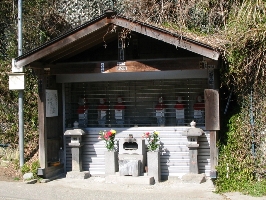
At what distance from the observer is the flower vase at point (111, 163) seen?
31.9 ft

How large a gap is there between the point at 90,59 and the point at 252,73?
4331 mm

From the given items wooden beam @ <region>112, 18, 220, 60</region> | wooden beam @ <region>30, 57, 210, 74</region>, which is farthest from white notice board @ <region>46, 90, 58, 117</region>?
wooden beam @ <region>112, 18, 220, 60</region>

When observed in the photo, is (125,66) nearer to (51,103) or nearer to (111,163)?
(51,103)

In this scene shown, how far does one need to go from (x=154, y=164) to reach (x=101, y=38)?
332 cm

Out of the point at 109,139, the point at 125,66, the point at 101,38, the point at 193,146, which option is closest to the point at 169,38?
the point at 125,66

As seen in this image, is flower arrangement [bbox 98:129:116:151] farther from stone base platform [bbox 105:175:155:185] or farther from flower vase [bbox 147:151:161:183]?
flower vase [bbox 147:151:161:183]

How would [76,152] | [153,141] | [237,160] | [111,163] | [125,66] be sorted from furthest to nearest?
[76,152] < [111,163] < [153,141] < [125,66] < [237,160]

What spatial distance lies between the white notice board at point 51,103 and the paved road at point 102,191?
5.66 feet

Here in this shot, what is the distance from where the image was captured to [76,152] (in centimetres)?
1012

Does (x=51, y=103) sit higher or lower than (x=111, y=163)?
higher

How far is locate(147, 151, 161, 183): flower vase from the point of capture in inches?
371

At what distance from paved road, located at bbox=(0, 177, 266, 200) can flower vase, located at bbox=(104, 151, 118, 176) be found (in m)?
0.30

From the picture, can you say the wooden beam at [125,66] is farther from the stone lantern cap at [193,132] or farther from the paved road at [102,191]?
the paved road at [102,191]

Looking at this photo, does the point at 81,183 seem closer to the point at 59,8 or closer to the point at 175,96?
the point at 175,96
